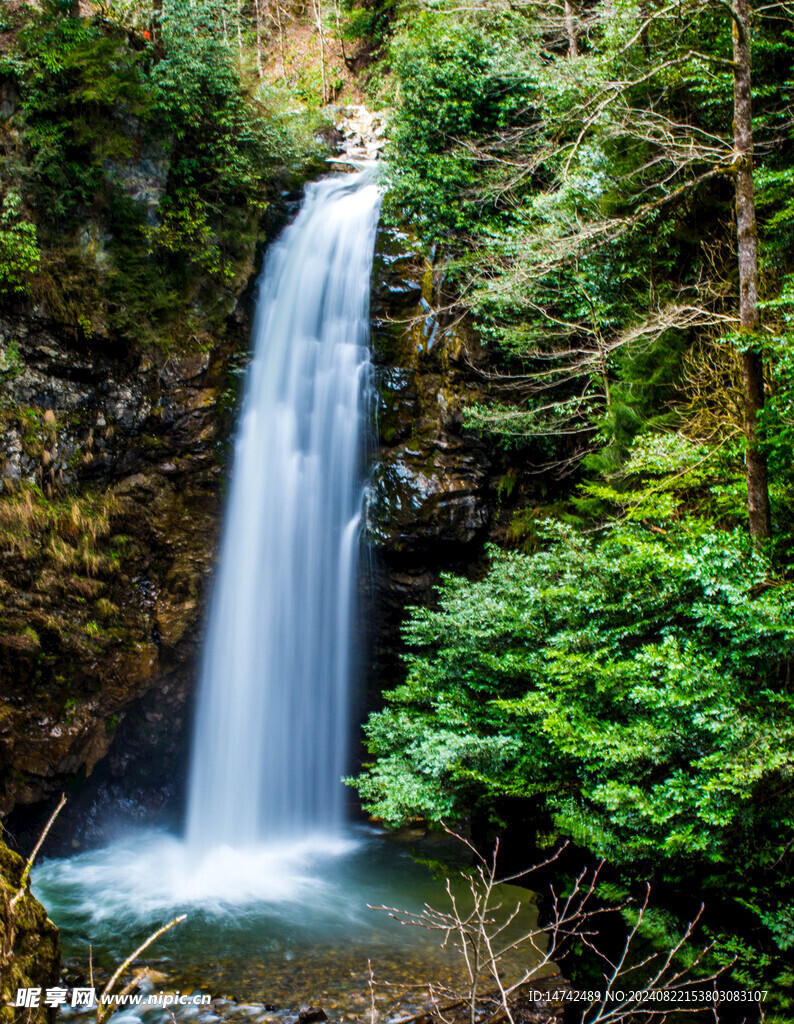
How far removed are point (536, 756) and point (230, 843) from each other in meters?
6.37

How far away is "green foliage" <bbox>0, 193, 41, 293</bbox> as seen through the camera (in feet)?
28.9

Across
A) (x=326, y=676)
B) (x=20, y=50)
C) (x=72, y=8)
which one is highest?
(x=72, y=8)

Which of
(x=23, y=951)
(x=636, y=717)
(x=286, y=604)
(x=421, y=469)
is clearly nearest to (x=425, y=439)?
(x=421, y=469)

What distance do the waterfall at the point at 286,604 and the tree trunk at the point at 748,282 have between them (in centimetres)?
642

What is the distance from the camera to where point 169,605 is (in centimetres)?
966

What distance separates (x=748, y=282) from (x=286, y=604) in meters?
7.69

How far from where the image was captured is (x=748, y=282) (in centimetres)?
477

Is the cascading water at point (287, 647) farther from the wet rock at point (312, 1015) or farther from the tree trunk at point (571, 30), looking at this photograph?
the tree trunk at point (571, 30)

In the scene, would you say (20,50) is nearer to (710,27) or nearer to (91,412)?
(91,412)

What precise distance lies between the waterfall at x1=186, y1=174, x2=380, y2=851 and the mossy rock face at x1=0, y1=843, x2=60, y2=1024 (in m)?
5.86

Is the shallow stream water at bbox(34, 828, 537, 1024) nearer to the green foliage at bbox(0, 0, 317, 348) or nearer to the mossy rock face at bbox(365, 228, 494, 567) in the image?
the mossy rock face at bbox(365, 228, 494, 567)

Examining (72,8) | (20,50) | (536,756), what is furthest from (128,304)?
(536,756)

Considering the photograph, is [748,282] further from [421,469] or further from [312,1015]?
[312,1015]

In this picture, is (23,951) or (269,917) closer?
(23,951)
